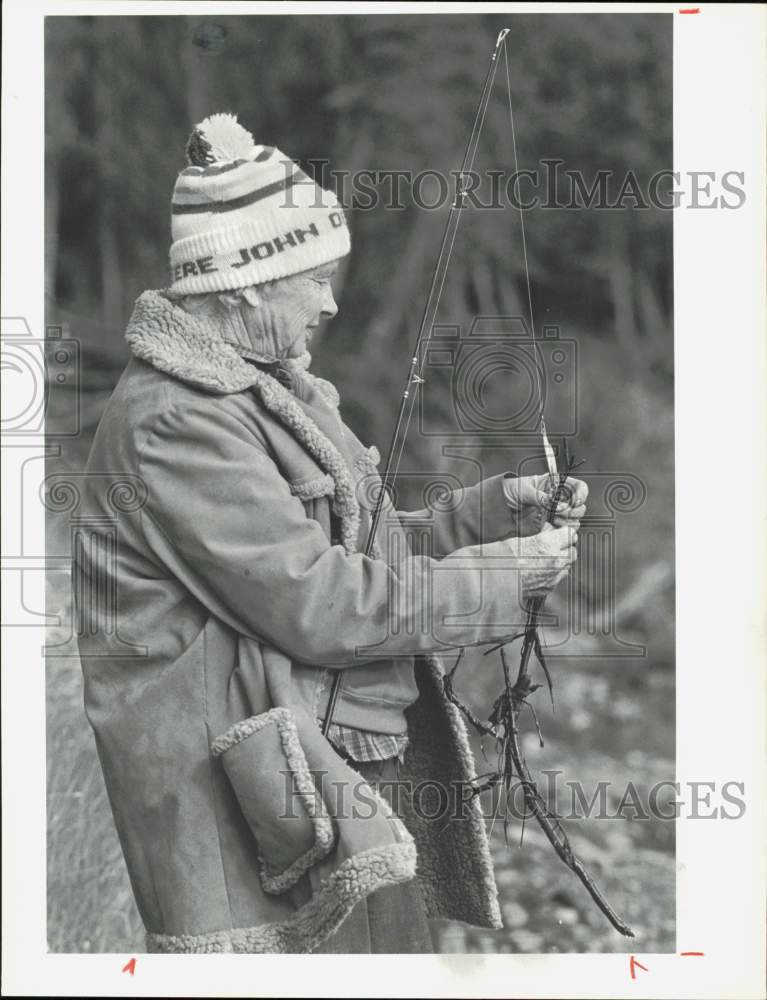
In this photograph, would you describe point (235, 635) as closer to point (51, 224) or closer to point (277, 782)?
point (277, 782)

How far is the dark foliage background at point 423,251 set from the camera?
4.39 m

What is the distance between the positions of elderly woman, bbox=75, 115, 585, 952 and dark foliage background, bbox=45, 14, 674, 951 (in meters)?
1.21

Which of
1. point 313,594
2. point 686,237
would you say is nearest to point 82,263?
point 686,237

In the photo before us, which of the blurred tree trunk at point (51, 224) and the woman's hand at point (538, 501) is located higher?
the blurred tree trunk at point (51, 224)

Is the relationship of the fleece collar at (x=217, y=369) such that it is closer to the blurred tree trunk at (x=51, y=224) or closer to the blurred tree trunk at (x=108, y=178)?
the blurred tree trunk at (x=108, y=178)

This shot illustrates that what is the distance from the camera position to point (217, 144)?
2.76 metres

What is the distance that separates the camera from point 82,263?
191 inches

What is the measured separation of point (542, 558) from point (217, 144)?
84 cm

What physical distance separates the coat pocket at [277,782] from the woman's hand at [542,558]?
444 millimetres

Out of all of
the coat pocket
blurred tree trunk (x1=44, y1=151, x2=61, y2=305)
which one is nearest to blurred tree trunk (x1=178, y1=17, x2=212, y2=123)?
blurred tree trunk (x1=44, y1=151, x2=61, y2=305)

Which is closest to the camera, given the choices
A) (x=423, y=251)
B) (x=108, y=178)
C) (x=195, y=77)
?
(x=195, y=77)

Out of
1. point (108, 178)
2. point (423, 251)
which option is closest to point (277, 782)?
point (108, 178)

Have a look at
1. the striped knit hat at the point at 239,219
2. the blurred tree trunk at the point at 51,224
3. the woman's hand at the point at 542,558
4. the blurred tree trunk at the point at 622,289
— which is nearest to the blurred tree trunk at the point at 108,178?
the blurred tree trunk at the point at 51,224

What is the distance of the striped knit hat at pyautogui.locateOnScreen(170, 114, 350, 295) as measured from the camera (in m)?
2.75
